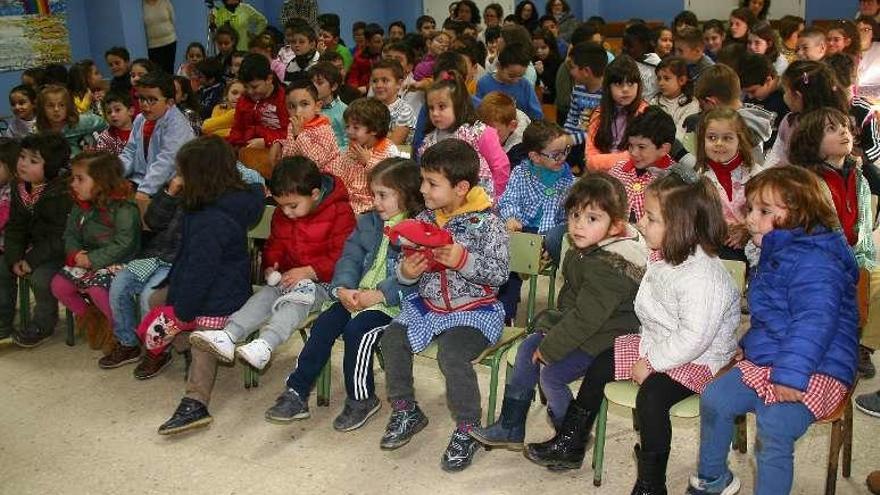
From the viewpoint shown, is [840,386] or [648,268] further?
[648,268]

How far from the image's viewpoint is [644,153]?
3824 millimetres

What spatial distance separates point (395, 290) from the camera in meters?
3.44

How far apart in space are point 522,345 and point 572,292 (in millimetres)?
249

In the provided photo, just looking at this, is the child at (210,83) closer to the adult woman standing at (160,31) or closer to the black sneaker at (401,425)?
the adult woman standing at (160,31)

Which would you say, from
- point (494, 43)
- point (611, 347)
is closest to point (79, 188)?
point (611, 347)

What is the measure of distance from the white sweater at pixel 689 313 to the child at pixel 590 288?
14 cm

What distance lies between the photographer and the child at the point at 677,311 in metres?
2.66

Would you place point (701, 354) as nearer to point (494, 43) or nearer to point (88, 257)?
point (88, 257)

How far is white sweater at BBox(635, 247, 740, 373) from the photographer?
8.71 ft

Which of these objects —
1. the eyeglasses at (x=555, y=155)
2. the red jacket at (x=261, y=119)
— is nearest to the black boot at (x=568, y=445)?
the eyeglasses at (x=555, y=155)

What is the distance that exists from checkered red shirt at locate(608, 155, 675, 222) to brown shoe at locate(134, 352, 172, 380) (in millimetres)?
2171

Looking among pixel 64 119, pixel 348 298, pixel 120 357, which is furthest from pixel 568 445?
pixel 64 119

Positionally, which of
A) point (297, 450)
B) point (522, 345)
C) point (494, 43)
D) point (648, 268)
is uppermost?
point (494, 43)

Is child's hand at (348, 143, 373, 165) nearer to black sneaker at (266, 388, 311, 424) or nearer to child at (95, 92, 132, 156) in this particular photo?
black sneaker at (266, 388, 311, 424)
